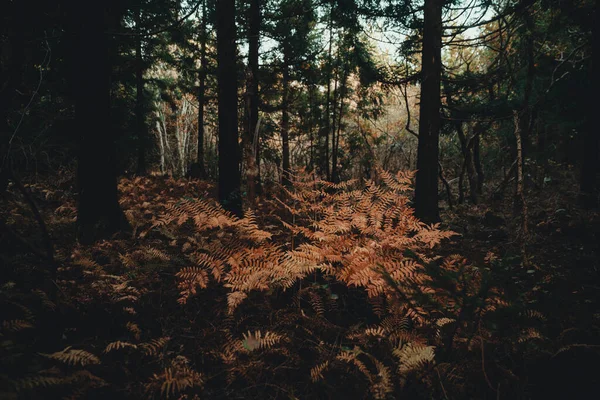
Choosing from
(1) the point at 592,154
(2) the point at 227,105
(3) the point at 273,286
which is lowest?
(3) the point at 273,286

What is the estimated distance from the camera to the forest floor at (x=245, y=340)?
64.0 inches

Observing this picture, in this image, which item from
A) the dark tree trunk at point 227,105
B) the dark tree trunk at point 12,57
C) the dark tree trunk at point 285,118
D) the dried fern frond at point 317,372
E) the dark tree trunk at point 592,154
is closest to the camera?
the dried fern frond at point 317,372

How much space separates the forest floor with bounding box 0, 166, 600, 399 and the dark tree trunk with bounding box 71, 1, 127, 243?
2.29 feet

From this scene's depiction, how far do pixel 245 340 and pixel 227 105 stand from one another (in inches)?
187

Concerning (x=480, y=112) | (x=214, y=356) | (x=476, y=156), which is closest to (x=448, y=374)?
(x=214, y=356)

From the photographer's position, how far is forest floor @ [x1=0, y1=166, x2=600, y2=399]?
1.63 m

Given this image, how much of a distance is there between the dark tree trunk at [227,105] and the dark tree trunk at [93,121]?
194cm

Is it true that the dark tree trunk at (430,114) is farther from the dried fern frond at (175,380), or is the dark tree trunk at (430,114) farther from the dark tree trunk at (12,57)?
the dark tree trunk at (12,57)

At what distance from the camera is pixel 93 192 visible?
12.8ft

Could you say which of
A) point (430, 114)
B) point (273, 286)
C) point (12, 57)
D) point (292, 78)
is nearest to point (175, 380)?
point (273, 286)

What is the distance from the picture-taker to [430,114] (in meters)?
5.63

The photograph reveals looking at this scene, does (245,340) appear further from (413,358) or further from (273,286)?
(413,358)

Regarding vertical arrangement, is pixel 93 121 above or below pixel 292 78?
below

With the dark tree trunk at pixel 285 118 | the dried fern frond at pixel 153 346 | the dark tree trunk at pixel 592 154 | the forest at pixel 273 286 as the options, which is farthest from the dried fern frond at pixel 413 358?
the dark tree trunk at pixel 285 118
